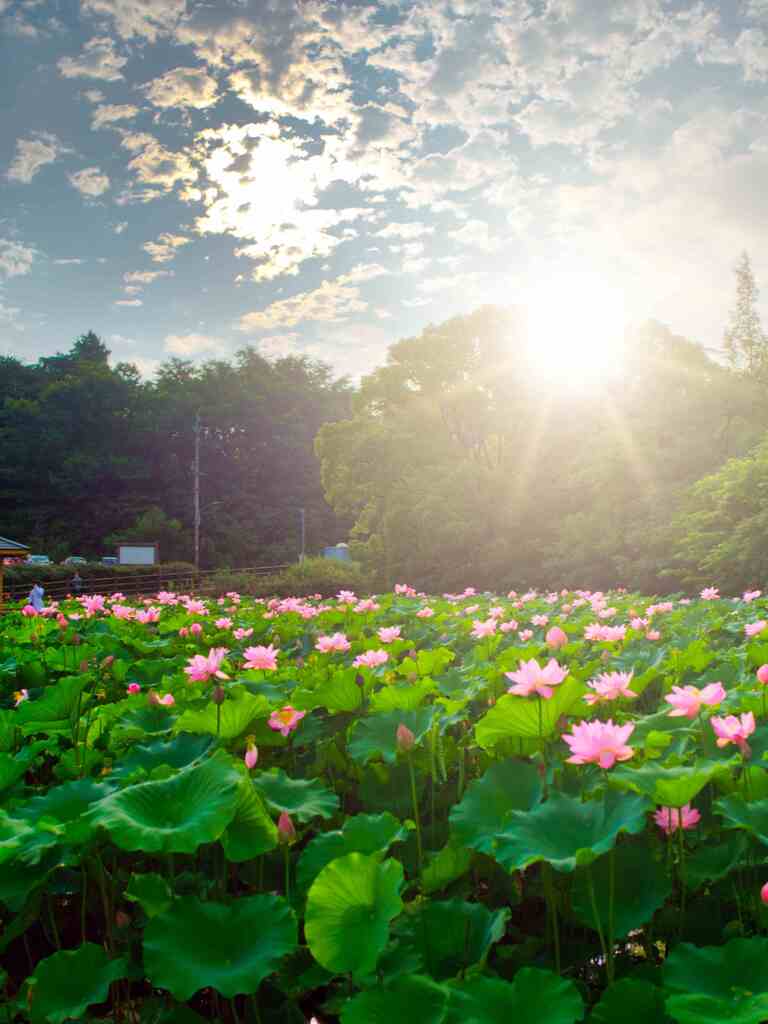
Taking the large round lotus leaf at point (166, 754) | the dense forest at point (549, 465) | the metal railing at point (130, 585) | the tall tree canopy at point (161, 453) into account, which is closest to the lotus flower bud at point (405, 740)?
the large round lotus leaf at point (166, 754)

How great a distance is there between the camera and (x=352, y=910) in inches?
45.4

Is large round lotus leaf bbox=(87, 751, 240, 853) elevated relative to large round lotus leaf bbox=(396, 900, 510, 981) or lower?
elevated

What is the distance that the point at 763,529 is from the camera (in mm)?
11547

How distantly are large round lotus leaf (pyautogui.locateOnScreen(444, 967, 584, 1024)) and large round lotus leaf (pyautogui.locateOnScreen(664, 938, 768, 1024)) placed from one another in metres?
0.14

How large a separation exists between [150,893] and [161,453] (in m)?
47.9

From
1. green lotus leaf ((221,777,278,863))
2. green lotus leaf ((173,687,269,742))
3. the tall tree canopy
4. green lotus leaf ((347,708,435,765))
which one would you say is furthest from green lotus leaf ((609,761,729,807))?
the tall tree canopy

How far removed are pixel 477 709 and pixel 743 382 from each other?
1807 centimetres

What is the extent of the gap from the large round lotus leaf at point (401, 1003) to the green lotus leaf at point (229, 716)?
2.85 feet

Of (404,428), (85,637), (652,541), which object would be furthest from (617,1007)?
(404,428)

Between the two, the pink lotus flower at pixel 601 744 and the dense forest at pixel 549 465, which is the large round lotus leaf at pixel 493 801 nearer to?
the pink lotus flower at pixel 601 744

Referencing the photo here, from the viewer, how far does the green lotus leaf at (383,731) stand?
67.9 inches

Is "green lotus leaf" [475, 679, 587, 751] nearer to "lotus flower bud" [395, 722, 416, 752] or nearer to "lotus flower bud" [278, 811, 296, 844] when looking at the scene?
"lotus flower bud" [395, 722, 416, 752]

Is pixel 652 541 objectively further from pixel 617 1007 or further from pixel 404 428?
pixel 617 1007

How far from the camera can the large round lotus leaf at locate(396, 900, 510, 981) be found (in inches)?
47.4
